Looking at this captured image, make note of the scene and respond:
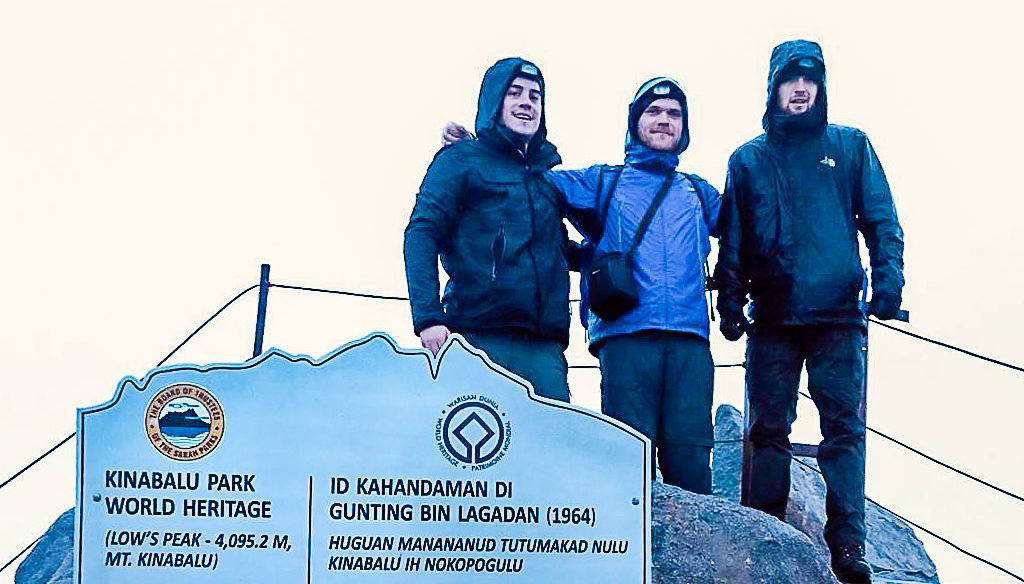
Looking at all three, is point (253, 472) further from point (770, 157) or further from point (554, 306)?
point (770, 157)

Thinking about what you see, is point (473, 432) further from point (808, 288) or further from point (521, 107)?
point (808, 288)

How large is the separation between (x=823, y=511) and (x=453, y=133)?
4.29 meters

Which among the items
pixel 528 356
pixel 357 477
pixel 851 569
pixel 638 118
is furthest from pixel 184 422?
pixel 851 569

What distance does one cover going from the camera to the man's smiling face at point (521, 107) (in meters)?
8.28

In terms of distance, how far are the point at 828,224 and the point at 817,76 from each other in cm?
89

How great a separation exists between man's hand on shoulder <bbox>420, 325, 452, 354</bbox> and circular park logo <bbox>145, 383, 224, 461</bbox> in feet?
4.10

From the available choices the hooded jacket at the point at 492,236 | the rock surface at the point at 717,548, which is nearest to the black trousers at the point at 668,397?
the rock surface at the point at 717,548

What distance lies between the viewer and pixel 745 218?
8.64 metres

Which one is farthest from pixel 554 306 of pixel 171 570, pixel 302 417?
pixel 171 570

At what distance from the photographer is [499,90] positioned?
827 centimetres

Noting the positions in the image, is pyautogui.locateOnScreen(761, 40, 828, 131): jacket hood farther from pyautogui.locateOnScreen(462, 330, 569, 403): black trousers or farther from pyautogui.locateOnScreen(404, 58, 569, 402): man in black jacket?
pyautogui.locateOnScreen(462, 330, 569, 403): black trousers

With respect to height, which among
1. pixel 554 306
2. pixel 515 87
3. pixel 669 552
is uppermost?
pixel 515 87

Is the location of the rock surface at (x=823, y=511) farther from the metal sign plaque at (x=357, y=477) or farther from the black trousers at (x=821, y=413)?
the metal sign plaque at (x=357, y=477)

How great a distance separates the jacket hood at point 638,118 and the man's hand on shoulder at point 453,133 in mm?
913
